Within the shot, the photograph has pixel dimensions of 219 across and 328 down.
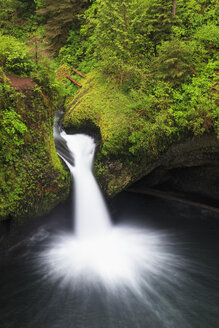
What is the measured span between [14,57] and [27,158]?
2859 mm

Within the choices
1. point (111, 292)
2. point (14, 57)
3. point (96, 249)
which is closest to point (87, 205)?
point (96, 249)

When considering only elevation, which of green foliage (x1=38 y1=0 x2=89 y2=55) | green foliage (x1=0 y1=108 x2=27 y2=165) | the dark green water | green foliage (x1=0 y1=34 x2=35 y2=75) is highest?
green foliage (x1=38 y1=0 x2=89 y2=55)

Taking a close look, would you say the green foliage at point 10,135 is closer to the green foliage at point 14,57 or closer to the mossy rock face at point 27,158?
the mossy rock face at point 27,158

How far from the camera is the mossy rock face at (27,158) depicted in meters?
5.74

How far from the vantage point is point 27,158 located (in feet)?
20.2

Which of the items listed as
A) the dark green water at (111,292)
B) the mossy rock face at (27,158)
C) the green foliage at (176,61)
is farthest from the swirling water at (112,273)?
the green foliage at (176,61)

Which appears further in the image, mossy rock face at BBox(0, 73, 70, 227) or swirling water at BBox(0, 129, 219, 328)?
mossy rock face at BBox(0, 73, 70, 227)

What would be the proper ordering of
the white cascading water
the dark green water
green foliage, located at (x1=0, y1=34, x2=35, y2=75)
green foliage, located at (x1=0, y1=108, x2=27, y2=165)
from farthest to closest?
green foliage, located at (x1=0, y1=34, x2=35, y2=75), the white cascading water, green foliage, located at (x1=0, y1=108, x2=27, y2=165), the dark green water

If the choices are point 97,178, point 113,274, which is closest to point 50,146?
point 97,178

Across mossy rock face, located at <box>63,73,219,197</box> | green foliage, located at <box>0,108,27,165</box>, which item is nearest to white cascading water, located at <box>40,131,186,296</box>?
mossy rock face, located at <box>63,73,219,197</box>

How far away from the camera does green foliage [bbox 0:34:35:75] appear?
637 centimetres

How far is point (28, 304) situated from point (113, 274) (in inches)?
84.5

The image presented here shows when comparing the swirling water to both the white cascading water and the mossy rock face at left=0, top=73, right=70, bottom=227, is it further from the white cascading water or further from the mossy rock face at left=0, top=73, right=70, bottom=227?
the mossy rock face at left=0, top=73, right=70, bottom=227

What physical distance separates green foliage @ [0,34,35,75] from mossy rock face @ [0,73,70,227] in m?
0.72
